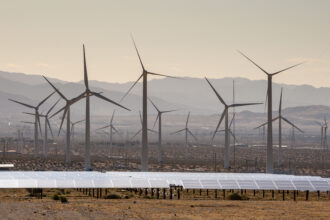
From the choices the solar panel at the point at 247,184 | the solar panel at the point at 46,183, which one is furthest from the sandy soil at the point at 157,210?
the solar panel at the point at 247,184

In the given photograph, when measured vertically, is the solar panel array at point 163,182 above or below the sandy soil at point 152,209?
above

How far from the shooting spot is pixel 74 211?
174 feet

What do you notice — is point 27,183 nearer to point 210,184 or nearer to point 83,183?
point 83,183

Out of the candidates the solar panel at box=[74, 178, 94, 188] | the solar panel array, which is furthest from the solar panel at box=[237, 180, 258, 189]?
the solar panel at box=[74, 178, 94, 188]

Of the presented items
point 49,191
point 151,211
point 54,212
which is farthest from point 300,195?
point 54,212

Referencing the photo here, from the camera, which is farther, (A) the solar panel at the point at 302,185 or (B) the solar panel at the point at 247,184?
(A) the solar panel at the point at 302,185

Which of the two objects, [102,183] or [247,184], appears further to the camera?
[247,184]

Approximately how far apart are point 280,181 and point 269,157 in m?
22.3

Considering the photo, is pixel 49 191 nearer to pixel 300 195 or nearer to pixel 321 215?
pixel 300 195

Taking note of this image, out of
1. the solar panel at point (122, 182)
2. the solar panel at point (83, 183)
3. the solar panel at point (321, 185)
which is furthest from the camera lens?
the solar panel at point (321, 185)

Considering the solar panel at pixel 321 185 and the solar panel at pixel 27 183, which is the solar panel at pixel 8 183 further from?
the solar panel at pixel 321 185

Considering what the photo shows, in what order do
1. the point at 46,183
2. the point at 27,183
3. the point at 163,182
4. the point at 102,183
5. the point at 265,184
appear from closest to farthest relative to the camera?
1. the point at 27,183
2. the point at 46,183
3. the point at 102,183
4. the point at 163,182
5. the point at 265,184

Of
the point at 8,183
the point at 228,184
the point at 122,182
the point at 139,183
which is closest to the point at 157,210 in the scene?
the point at 139,183

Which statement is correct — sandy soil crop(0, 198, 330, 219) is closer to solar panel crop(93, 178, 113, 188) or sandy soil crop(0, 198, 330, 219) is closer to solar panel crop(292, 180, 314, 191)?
solar panel crop(93, 178, 113, 188)
